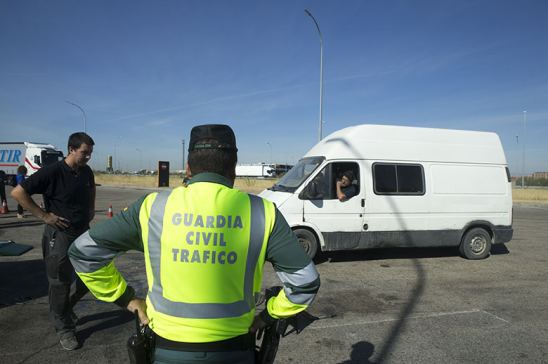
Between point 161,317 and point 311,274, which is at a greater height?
point 311,274

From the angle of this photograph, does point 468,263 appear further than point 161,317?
Yes

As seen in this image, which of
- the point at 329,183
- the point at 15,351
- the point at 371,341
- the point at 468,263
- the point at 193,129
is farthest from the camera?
the point at 468,263

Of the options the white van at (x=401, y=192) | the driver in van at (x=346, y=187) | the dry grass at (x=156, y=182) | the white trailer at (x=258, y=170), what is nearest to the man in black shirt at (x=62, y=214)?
the white van at (x=401, y=192)

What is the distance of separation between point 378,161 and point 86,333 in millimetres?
5662

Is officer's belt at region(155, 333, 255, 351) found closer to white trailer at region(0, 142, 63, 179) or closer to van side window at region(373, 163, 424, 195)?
van side window at region(373, 163, 424, 195)

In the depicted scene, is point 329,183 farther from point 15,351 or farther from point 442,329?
point 15,351

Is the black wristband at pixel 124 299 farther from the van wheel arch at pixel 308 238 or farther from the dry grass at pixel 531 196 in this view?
the dry grass at pixel 531 196

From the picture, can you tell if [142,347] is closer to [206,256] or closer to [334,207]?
[206,256]

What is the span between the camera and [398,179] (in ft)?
25.0

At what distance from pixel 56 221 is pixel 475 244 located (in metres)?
7.79

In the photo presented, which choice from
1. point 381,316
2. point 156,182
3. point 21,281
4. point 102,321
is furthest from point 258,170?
point 102,321

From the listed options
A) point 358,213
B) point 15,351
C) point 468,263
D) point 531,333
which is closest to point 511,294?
point 531,333

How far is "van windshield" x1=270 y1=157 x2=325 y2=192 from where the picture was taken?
24.0 ft

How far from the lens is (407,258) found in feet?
26.7
